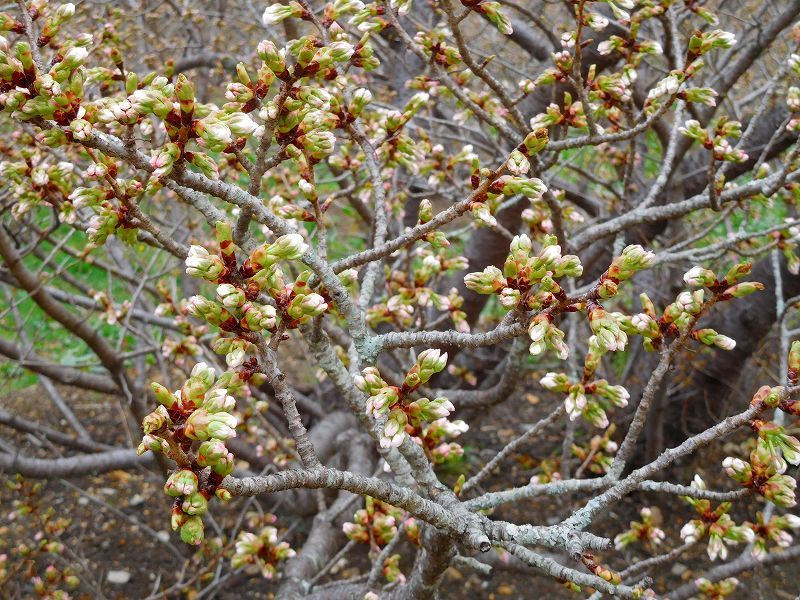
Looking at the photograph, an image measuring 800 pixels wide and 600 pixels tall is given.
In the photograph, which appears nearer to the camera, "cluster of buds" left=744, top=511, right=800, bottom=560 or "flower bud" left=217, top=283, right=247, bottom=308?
"flower bud" left=217, top=283, right=247, bottom=308

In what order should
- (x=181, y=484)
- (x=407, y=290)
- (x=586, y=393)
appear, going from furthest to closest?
(x=407, y=290) → (x=586, y=393) → (x=181, y=484)

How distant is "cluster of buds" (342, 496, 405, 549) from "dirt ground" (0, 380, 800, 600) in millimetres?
1188

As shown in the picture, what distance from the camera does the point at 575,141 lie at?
1.92m

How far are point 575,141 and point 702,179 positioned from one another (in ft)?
6.10

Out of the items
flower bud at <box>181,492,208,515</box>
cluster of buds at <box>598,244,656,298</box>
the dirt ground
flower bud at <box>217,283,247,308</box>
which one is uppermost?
cluster of buds at <box>598,244,656,298</box>

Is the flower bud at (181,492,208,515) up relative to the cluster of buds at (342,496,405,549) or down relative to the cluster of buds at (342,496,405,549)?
up

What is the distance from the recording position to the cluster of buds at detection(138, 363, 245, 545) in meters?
0.95

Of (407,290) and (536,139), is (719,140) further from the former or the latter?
(407,290)

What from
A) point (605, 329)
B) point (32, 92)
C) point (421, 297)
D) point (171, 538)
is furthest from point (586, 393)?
point (171, 538)

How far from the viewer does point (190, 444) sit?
101cm

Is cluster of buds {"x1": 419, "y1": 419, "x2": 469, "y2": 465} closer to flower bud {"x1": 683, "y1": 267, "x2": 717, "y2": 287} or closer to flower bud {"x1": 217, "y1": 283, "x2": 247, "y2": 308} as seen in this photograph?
flower bud {"x1": 683, "y1": 267, "x2": 717, "y2": 287}

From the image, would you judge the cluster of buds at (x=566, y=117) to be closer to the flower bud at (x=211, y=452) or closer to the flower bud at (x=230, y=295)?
the flower bud at (x=230, y=295)

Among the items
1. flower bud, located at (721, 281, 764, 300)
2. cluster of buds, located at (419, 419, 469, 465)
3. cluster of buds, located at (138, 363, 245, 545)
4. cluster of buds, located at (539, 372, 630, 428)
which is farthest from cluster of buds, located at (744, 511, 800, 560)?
cluster of buds, located at (138, 363, 245, 545)

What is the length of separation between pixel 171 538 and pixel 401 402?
3.22 metres
